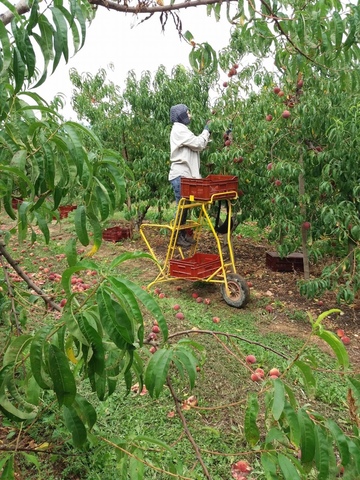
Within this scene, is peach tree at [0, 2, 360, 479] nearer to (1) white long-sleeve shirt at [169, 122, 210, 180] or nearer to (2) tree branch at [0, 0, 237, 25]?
(2) tree branch at [0, 0, 237, 25]

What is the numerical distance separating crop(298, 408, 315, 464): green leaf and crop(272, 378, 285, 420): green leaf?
0.07 metres

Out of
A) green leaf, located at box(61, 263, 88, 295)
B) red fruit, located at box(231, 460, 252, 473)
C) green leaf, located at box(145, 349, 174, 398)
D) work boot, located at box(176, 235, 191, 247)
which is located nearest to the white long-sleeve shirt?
work boot, located at box(176, 235, 191, 247)

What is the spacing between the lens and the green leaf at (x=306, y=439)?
39.5 inches

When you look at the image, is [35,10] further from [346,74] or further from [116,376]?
[346,74]

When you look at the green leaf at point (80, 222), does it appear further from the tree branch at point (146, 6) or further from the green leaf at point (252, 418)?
the tree branch at point (146, 6)

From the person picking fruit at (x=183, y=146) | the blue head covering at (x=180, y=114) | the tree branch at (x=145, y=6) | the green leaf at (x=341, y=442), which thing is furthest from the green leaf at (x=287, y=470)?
the blue head covering at (x=180, y=114)

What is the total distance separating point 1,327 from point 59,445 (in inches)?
65.8

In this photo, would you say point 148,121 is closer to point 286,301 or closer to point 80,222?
point 286,301

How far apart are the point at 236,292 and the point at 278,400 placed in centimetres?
360

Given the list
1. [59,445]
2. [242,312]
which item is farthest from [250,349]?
[59,445]

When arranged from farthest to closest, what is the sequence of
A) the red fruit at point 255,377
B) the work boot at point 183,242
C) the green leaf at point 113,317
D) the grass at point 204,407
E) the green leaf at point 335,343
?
1. the work boot at point 183,242
2. the grass at point 204,407
3. the red fruit at point 255,377
4. the green leaf at point 335,343
5. the green leaf at point 113,317

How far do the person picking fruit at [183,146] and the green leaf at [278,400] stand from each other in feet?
14.1

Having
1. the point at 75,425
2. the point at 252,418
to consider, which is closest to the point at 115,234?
the point at 75,425

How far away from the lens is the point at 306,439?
3.30ft
